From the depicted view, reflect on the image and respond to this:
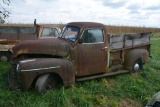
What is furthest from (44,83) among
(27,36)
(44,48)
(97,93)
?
(27,36)

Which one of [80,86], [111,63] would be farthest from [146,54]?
[80,86]

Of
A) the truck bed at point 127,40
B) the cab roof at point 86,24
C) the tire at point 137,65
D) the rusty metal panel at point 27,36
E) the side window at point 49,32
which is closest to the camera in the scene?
the cab roof at point 86,24

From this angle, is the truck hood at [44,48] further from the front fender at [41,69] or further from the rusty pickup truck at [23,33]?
the rusty pickup truck at [23,33]

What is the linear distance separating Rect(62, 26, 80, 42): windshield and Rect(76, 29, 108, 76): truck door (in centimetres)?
22

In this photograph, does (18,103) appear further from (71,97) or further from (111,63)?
(111,63)

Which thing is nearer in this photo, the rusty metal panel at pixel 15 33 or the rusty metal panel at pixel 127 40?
the rusty metal panel at pixel 127 40

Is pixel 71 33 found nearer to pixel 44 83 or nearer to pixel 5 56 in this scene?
pixel 44 83

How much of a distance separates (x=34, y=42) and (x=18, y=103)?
1.80 m

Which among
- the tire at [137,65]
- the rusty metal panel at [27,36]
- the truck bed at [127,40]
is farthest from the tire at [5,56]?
the tire at [137,65]

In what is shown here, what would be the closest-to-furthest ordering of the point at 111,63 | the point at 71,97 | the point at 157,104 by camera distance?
the point at 157,104
the point at 71,97
the point at 111,63

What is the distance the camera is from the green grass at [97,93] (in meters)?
6.51

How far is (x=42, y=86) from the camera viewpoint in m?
6.66

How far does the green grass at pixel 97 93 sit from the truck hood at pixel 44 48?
1.03 metres

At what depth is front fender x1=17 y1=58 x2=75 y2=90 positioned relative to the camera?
6.52 m
